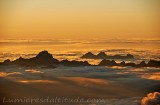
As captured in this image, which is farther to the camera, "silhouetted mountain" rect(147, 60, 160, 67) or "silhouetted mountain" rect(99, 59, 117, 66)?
"silhouetted mountain" rect(99, 59, 117, 66)

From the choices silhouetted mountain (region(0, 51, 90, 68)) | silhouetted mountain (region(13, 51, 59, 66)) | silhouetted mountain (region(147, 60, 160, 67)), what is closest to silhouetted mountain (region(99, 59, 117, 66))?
silhouetted mountain (region(0, 51, 90, 68))

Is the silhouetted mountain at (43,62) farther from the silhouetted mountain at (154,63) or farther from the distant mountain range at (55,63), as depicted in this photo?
the silhouetted mountain at (154,63)

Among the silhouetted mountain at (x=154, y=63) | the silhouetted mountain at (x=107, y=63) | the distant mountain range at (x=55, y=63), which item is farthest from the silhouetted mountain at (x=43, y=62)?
the silhouetted mountain at (x=154, y=63)

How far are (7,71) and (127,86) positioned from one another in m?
15.0

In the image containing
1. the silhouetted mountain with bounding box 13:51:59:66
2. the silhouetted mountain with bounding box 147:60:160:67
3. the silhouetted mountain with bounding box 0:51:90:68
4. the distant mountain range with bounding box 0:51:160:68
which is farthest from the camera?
the silhouetted mountain with bounding box 13:51:59:66

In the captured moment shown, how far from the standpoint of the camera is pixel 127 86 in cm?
4500

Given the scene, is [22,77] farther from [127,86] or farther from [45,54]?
[127,86]

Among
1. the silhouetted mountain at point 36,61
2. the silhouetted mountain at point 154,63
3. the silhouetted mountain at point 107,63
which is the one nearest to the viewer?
the silhouetted mountain at point 154,63

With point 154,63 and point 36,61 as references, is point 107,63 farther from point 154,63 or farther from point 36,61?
point 36,61

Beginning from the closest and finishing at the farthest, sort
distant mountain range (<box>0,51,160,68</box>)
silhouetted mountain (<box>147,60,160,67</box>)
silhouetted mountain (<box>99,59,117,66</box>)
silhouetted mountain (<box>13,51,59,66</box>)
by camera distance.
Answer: silhouetted mountain (<box>147,60,160,67</box>)
distant mountain range (<box>0,51,160,68</box>)
silhouetted mountain (<box>99,59,117,66</box>)
silhouetted mountain (<box>13,51,59,66</box>)

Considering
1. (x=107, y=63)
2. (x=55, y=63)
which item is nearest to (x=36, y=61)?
(x=55, y=63)

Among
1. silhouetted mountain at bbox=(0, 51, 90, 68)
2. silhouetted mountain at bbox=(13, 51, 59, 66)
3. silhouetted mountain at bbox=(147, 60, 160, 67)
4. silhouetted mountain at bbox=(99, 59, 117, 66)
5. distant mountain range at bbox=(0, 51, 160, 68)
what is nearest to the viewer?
silhouetted mountain at bbox=(147, 60, 160, 67)

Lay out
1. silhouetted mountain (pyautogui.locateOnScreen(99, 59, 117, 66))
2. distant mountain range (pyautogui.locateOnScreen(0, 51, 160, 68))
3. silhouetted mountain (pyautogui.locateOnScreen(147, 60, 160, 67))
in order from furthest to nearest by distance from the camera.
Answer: silhouetted mountain (pyautogui.locateOnScreen(99, 59, 117, 66)) → distant mountain range (pyautogui.locateOnScreen(0, 51, 160, 68)) → silhouetted mountain (pyautogui.locateOnScreen(147, 60, 160, 67))

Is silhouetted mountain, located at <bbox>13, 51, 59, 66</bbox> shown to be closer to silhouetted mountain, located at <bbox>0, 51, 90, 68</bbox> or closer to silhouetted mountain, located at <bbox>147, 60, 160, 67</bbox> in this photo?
silhouetted mountain, located at <bbox>0, 51, 90, 68</bbox>
